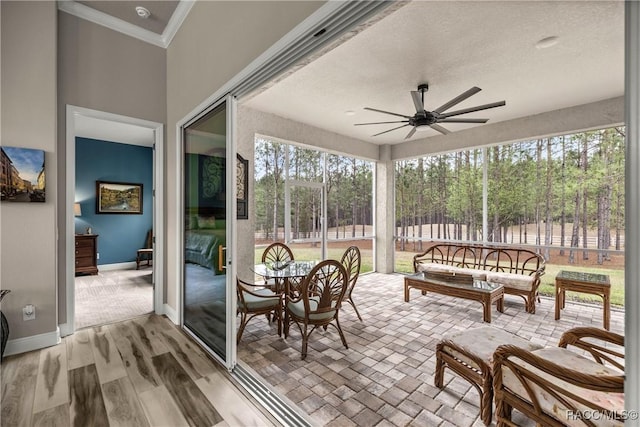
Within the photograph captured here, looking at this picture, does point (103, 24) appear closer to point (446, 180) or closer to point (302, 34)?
point (302, 34)

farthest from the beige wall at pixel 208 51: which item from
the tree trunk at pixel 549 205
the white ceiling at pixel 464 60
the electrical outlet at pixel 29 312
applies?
the tree trunk at pixel 549 205

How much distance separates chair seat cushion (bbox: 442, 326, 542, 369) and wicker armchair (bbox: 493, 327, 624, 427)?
0.21 metres

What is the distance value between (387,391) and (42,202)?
3.58 m

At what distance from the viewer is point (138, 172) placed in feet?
22.6

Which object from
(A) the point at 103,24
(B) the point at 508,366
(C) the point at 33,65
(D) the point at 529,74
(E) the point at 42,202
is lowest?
(B) the point at 508,366

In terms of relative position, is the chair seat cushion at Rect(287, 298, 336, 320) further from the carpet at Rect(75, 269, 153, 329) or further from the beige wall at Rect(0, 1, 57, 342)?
the beige wall at Rect(0, 1, 57, 342)

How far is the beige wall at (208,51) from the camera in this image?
185 cm

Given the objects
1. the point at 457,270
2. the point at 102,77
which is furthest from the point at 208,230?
the point at 457,270

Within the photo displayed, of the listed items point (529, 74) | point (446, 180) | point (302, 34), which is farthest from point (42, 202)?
point (446, 180)

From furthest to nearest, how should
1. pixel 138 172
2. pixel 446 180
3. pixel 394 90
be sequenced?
pixel 138 172 < pixel 446 180 < pixel 394 90

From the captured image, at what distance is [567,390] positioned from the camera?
137cm

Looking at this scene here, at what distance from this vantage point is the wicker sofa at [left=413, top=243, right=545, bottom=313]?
4.02 m

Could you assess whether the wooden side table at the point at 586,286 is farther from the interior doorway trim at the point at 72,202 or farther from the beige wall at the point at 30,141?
the beige wall at the point at 30,141

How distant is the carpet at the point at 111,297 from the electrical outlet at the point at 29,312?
0.60 metres
